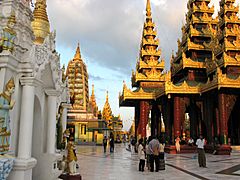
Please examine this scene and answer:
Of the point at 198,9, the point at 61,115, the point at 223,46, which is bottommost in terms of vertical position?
the point at 61,115

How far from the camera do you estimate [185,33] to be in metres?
30.0

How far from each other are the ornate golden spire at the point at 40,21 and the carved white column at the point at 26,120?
3376mm

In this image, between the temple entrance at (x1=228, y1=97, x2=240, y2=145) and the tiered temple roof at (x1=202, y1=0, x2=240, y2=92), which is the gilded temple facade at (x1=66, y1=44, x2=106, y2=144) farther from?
the tiered temple roof at (x1=202, y1=0, x2=240, y2=92)

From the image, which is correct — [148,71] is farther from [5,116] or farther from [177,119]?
[5,116]

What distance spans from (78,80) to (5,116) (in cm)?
4942

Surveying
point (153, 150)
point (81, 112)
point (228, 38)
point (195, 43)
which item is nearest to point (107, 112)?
point (81, 112)

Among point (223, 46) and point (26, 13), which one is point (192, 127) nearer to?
point (223, 46)

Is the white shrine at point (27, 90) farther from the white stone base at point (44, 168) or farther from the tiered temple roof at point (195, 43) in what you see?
the tiered temple roof at point (195, 43)

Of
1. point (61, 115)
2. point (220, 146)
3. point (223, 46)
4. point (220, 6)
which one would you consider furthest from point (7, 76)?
point (220, 6)

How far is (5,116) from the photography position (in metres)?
4.57

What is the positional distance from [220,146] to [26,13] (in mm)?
17057

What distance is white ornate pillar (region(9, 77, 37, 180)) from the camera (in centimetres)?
500

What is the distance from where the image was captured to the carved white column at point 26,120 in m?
5.21

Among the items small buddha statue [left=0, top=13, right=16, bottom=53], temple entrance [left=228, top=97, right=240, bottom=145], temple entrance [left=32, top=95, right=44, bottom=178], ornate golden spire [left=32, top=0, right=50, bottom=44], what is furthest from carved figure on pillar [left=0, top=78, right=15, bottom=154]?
temple entrance [left=228, top=97, right=240, bottom=145]
